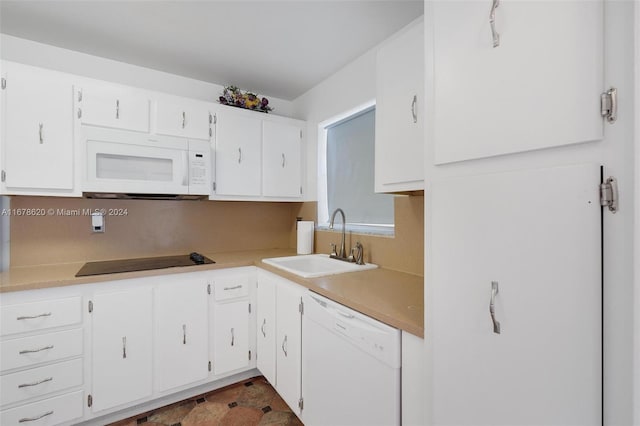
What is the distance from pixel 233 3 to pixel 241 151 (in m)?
1.06

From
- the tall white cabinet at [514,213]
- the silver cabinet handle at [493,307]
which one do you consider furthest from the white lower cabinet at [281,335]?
the silver cabinet handle at [493,307]

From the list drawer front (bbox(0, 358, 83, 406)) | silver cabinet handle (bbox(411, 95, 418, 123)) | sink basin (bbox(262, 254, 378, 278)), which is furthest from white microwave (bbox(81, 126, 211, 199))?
silver cabinet handle (bbox(411, 95, 418, 123))

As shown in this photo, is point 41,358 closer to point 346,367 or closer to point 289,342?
point 289,342

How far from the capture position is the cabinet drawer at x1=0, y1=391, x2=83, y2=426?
4.99ft

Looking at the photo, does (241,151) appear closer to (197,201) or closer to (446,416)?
(197,201)

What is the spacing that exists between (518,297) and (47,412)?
2301mm

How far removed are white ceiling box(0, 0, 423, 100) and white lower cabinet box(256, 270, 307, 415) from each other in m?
1.55

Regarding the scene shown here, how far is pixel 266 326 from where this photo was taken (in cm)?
206

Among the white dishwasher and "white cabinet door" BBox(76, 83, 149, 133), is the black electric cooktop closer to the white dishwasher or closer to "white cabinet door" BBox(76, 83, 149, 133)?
"white cabinet door" BBox(76, 83, 149, 133)

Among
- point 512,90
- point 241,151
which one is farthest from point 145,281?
point 512,90

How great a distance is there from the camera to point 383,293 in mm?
1371

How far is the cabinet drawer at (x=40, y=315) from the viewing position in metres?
1.51

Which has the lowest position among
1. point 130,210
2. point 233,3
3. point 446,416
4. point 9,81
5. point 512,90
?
point 446,416

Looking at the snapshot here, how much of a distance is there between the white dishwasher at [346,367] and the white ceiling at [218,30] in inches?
62.4
